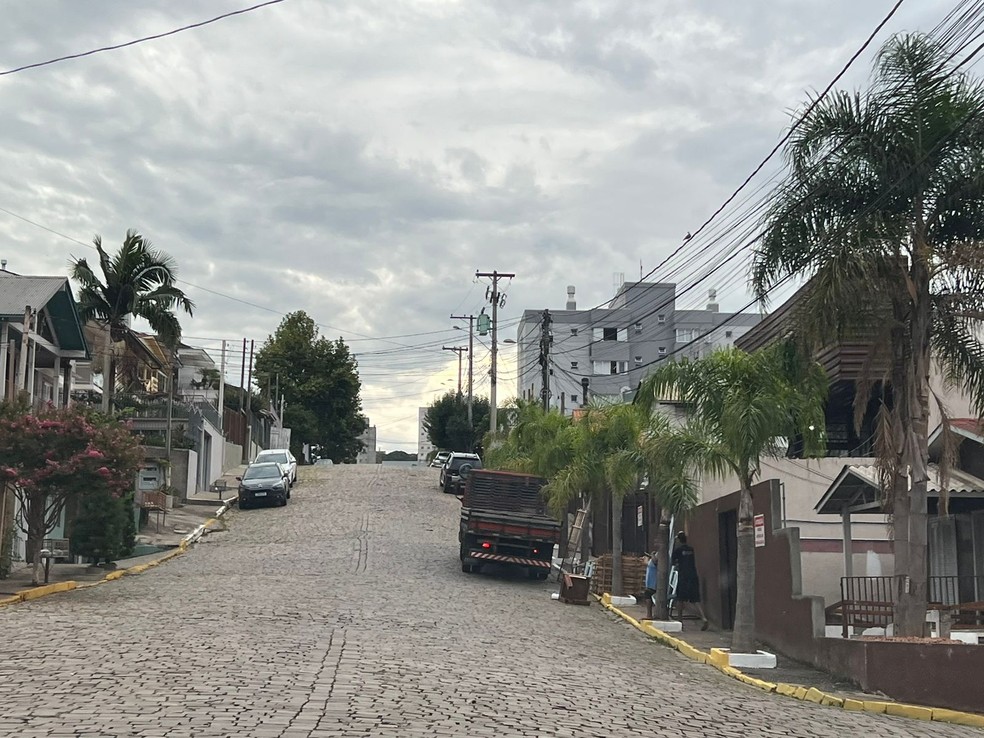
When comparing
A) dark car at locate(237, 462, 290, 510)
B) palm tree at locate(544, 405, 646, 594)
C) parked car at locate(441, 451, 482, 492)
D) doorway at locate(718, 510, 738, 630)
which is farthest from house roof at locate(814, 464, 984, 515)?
parked car at locate(441, 451, 482, 492)

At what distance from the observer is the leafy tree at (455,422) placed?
8573 centimetres

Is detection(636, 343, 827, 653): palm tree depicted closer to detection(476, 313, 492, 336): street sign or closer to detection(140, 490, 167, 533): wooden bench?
detection(140, 490, 167, 533): wooden bench

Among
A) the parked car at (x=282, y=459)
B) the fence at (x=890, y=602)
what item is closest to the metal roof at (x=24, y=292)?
the fence at (x=890, y=602)

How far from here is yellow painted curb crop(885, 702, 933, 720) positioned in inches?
520

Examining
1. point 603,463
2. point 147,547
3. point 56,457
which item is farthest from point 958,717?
point 147,547

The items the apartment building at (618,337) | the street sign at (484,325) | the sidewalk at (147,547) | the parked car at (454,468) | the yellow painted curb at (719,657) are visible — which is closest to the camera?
the yellow painted curb at (719,657)

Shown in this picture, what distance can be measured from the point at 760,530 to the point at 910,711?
603cm

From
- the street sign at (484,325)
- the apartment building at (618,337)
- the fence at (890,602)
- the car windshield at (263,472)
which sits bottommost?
the fence at (890,602)

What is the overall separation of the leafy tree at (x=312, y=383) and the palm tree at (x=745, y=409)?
239 feet

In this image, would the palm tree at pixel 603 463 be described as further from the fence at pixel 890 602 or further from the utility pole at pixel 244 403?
the utility pole at pixel 244 403

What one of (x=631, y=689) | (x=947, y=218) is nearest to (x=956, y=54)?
(x=947, y=218)

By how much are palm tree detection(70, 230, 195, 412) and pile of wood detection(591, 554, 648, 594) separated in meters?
14.0

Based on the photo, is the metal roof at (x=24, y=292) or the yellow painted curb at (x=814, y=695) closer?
the yellow painted curb at (x=814, y=695)

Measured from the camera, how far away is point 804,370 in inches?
675
